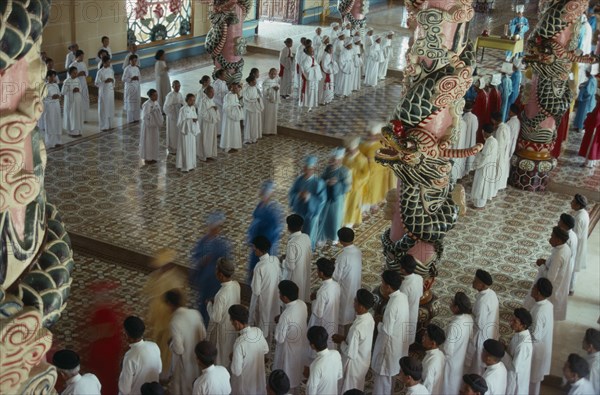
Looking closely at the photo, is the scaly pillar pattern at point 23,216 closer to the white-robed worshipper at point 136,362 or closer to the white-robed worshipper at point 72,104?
the white-robed worshipper at point 136,362

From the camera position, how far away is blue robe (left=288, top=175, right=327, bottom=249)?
9109 millimetres

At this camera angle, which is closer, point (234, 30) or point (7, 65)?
point (7, 65)

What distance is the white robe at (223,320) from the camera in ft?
22.2

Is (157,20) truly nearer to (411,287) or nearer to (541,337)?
(411,287)

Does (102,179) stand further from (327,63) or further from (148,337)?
(327,63)

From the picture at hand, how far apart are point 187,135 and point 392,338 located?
18.6 feet

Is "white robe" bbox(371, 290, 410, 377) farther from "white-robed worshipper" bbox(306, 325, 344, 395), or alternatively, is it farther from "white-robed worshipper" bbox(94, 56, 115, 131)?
"white-robed worshipper" bbox(94, 56, 115, 131)

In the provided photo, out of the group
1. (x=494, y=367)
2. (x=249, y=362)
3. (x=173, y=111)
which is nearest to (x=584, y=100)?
(x=173, y=111)

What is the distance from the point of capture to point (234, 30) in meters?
13.7

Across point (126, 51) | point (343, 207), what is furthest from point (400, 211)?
point (126, 51)

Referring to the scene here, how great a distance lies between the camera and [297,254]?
782 cm

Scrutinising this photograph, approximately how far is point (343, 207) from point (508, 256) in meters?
2.24

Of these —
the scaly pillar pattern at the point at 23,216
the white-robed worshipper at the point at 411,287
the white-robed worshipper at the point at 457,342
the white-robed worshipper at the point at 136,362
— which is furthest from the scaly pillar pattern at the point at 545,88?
the scaly pillar pattern at the point at 23,216

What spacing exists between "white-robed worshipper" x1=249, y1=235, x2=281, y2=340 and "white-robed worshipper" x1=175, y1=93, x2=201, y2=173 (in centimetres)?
426
